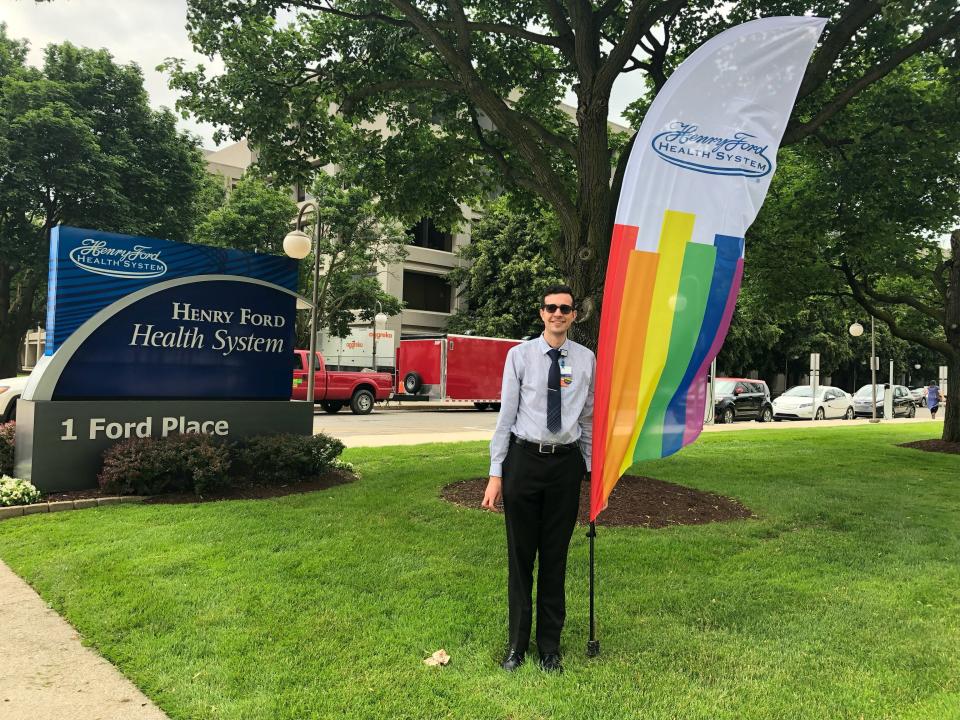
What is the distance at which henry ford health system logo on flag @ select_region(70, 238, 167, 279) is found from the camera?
26.0 ft

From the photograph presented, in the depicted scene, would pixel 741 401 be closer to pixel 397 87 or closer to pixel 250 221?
pixel 250 221

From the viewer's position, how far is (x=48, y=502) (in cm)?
719

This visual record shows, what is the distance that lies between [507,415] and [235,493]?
5.48 metres

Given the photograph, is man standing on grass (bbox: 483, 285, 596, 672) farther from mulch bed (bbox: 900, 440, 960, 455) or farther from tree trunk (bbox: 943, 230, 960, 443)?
tree trunk (bbox: 943, 230, 960, 443)

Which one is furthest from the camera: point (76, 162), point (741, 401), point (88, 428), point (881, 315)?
point (741, 401)

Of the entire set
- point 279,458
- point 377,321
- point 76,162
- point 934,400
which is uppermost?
point 76,162

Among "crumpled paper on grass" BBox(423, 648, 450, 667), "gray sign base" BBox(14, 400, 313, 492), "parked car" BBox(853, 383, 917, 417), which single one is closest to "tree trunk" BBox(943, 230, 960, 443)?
"gray sign base" BBox(14, 400, 313, 492)

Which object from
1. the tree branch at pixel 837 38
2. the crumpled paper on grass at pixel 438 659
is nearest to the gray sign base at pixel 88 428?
the crumpled paper on grass at pixel 438 659

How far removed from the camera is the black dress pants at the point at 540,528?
354 cm

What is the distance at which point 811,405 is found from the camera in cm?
2973

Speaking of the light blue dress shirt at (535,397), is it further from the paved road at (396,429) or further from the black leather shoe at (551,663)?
the paved road at (396,429)

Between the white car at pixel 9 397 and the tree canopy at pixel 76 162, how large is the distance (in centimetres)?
895

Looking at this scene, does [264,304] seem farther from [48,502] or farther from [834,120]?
[834,120]

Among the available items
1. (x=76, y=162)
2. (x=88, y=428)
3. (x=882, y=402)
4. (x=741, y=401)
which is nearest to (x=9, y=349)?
(x=76, y=162)
